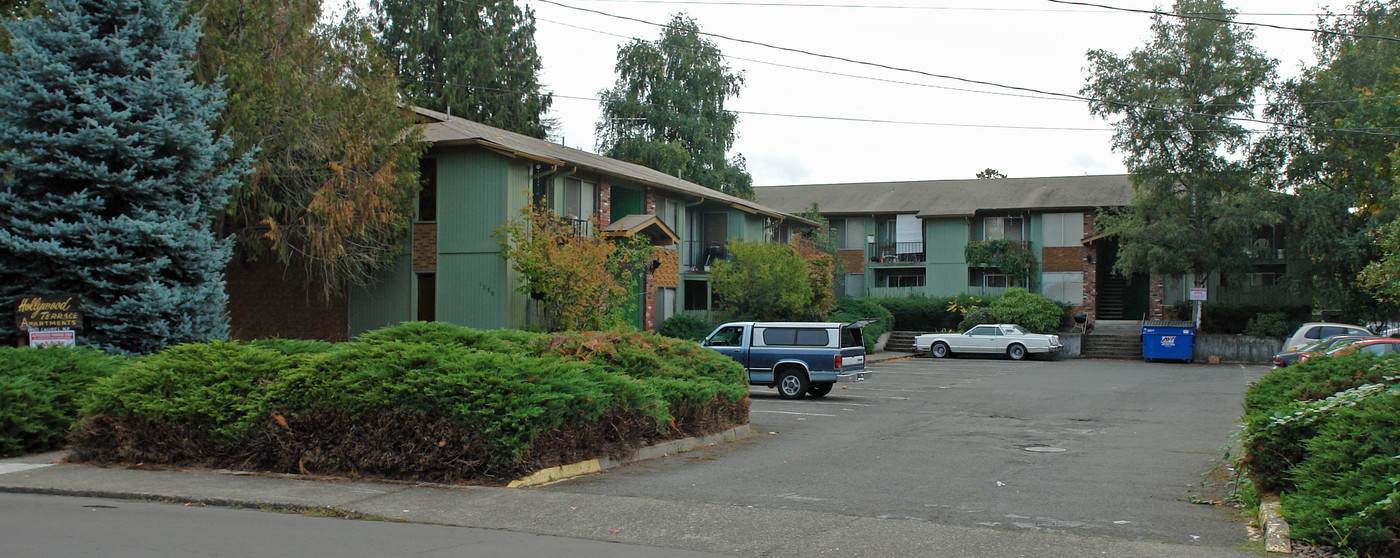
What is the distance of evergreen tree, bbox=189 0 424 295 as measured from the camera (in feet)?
65.4

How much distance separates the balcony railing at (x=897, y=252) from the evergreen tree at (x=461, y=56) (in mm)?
18239

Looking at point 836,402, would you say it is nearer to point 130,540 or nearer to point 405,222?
point 405,222

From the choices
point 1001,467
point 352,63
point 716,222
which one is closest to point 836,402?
point 1001,467

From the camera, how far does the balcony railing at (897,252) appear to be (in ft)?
164

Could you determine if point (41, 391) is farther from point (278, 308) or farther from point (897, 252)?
point (897, 252)

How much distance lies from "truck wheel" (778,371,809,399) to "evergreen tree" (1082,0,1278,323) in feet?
73.7

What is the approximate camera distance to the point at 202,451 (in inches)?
443

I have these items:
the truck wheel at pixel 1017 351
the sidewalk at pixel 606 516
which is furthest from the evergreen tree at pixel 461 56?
the sidewalk at pixel 606 516

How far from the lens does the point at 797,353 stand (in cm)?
2112

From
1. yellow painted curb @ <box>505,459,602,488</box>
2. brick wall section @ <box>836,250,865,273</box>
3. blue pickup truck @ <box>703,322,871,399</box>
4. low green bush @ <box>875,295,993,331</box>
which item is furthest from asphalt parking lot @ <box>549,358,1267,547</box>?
brick wall section @ <box>836,250,865,273</box>

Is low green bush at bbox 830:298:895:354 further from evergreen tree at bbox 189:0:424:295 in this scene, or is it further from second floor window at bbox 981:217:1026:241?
evergreen tree at bbox 189:0:424:295

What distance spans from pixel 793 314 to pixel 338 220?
17.3m

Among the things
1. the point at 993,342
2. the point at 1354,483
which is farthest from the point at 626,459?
the point at 993,342

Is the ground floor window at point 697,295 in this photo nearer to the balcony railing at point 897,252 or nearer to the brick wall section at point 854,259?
the brick wall section at point 854,259
